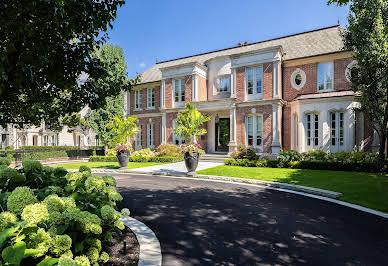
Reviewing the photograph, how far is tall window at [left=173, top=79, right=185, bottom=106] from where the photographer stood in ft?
70.6

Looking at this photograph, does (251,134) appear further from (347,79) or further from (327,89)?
(347,79)

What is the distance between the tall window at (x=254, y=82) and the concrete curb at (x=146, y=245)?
52.2 ft

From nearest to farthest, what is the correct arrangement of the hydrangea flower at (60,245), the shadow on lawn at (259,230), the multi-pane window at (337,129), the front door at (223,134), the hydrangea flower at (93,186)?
the hydrangea flower at (60,245)
the hydrangea flower at (93,186)
the shadow on lawn at (259,230)
the multi-pane window at (337,129)
the front door at (223,134)

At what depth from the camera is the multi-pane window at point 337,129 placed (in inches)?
588

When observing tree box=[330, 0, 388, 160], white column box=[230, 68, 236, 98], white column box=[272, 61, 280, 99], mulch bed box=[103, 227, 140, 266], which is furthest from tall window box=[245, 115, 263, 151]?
mulch bed box=[103, 227, 140, 266]

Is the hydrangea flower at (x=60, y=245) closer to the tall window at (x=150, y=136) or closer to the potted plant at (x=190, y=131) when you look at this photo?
the potted plant at (x=190, y=131)

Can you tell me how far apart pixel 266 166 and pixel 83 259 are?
519 inches

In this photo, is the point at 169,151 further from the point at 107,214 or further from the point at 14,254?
the point at 14,254

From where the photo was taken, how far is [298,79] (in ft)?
58.9

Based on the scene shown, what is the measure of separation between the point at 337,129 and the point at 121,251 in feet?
53.7

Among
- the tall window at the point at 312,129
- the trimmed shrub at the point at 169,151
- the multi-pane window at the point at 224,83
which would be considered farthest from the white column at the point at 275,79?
the trimmed shrub at the point at 169,151

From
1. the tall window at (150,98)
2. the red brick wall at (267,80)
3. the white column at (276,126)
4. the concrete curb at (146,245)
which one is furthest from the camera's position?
the tall window at (150,98)

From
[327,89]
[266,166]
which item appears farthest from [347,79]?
[266,166]

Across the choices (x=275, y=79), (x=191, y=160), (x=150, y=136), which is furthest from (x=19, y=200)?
(x=150, y=136)
